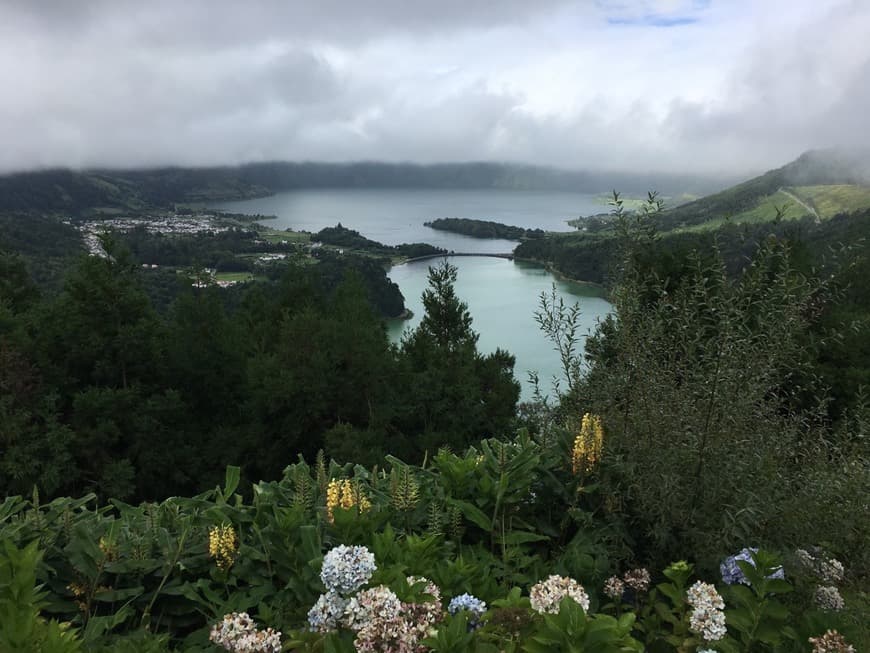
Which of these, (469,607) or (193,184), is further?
(193,184)

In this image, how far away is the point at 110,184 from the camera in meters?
152

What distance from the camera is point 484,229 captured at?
302ft

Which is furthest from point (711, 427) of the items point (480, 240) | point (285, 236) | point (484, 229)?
point (285, 236)

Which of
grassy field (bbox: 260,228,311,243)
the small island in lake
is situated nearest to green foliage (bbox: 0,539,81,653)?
the small island in lake

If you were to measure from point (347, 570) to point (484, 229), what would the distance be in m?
92.6

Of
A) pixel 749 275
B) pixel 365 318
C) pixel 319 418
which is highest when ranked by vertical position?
pixel 749 275

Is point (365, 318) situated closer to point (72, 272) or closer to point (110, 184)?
point (72, 272)

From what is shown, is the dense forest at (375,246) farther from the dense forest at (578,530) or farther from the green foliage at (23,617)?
the green foliage at (23,617)

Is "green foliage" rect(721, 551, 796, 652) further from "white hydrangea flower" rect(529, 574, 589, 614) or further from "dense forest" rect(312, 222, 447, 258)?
"dense forest" rect(312, 222, 447, 258)

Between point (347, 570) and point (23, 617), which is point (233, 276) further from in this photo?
point (347, 570)

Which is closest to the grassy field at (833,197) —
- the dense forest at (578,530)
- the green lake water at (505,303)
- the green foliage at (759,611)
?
the green lake water at (505,303)

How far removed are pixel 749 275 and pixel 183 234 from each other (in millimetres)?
94385


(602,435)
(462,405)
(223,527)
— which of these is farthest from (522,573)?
(462,405)

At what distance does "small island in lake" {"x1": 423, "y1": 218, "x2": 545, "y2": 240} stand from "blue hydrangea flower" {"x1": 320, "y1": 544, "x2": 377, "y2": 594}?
80053 millimetres
